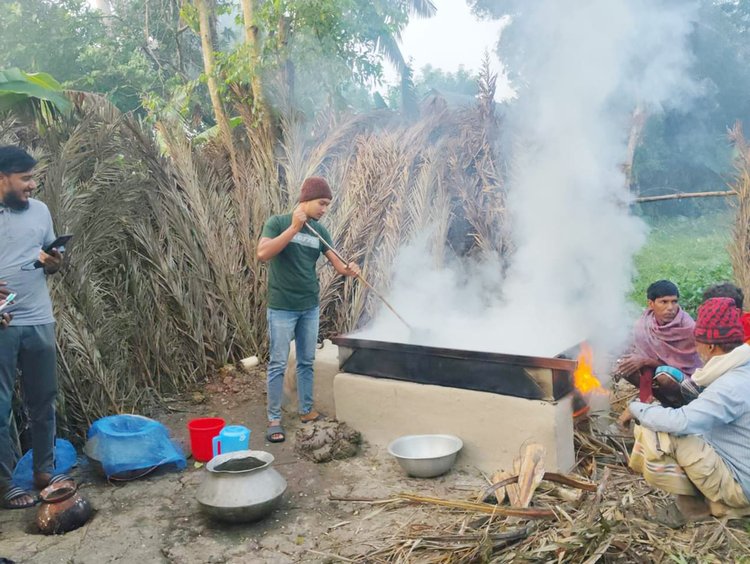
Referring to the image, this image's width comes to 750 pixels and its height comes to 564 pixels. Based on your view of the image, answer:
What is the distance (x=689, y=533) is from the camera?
3.04 metres

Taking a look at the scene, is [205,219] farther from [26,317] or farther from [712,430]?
[712,430]

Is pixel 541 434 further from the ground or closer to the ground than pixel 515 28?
closer to the ground

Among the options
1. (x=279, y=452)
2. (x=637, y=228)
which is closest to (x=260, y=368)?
(x=279, y=452)

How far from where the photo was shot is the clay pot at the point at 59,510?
3523mm

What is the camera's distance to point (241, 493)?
3537 millimetres

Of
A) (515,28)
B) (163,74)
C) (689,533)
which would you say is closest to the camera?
(689,533)

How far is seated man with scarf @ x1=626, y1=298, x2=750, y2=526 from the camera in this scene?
286 cm

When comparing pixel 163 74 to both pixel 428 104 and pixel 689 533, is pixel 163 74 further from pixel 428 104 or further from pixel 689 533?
pixel 689 533

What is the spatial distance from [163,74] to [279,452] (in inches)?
626

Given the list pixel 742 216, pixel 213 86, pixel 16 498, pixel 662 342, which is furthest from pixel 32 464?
pixel 213 86

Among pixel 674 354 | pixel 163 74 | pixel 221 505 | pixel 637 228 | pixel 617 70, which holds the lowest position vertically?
pixel 221 505

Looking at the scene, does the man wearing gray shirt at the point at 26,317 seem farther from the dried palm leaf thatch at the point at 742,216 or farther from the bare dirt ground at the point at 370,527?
the dried palm leaf thatch at the point at 742,216

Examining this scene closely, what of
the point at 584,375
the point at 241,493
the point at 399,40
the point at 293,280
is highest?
the point at 399,40

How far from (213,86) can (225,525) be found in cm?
744
